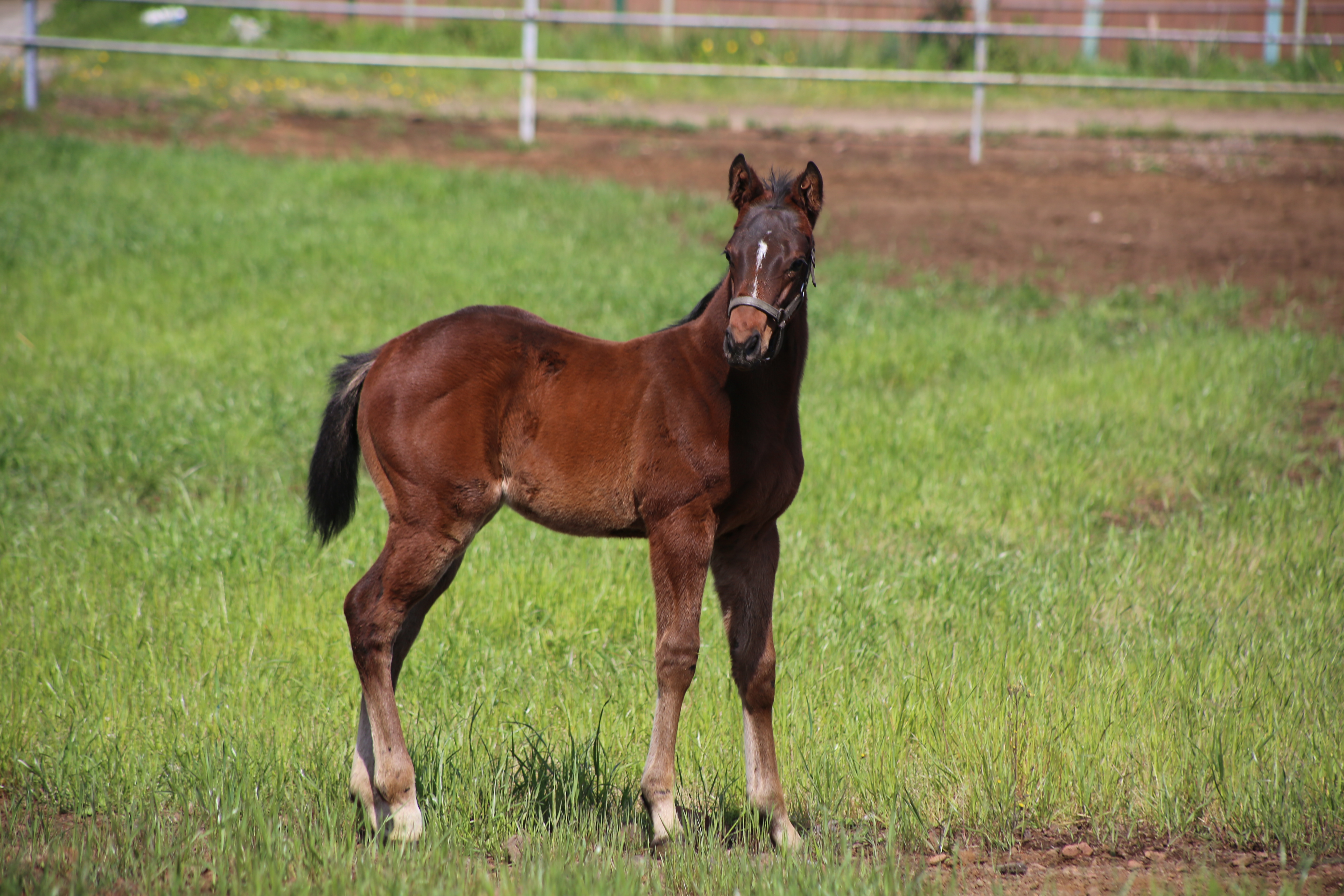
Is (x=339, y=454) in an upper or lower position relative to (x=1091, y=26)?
lower

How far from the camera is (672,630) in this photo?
332 cm

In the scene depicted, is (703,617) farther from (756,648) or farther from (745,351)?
(745,351)

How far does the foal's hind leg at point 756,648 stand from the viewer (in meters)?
3.49

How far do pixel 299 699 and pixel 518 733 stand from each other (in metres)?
0.85

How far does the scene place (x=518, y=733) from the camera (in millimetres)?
4035

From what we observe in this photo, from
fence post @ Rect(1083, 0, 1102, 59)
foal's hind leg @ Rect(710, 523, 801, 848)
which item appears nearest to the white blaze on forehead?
foal's hind leg @ Rect(710, 523, 801, 848)

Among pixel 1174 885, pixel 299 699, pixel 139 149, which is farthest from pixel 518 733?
pixel 139 149

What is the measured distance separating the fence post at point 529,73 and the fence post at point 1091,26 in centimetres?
952

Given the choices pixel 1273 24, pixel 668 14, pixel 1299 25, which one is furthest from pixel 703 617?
pixel 1273 24

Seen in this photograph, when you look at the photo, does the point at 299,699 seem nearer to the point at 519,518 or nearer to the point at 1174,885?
the point at 519,518

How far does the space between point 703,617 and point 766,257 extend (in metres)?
2.36

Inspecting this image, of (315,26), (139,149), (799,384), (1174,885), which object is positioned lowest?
(1174,885)

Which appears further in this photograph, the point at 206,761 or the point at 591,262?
the point at 591,262

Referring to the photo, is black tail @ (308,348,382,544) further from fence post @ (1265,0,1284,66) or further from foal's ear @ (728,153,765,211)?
fence post @ (1265,0,1284,66)
